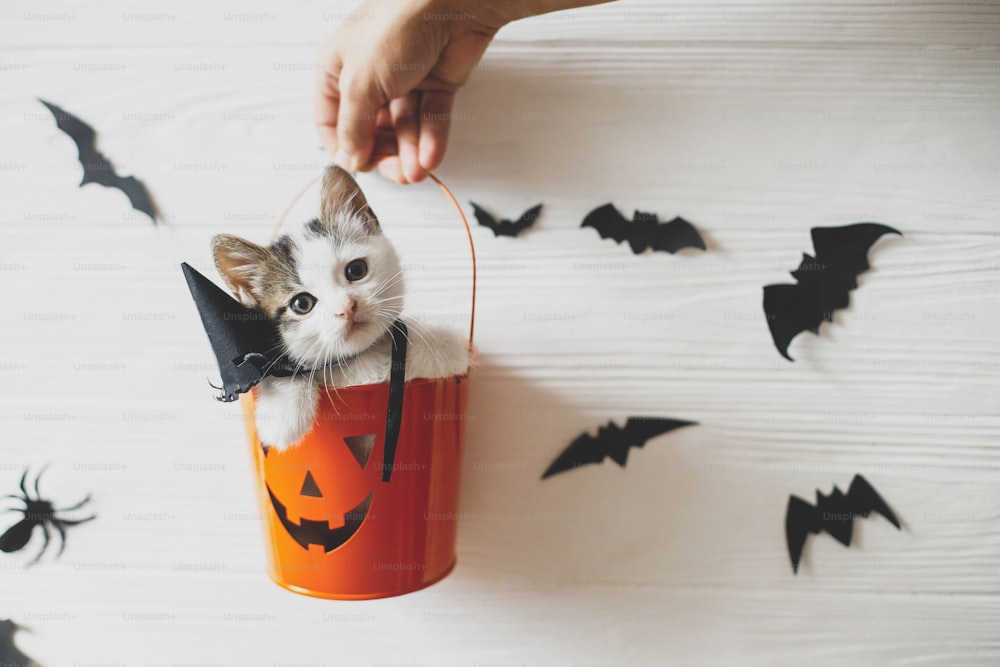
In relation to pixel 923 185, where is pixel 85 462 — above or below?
below

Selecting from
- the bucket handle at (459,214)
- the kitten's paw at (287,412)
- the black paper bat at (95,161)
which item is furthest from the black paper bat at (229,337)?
the black paper bat at (95,161)

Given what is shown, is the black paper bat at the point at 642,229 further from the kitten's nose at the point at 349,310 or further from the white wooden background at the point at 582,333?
the kitten's nose at the point at 349,310

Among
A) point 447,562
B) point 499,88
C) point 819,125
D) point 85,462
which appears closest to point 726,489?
point 447,562

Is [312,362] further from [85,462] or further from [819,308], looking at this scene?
[819,308]

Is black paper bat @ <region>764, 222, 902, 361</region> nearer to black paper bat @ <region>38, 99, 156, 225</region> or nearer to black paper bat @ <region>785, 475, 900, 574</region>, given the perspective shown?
black paper bat @ <region>785, 475, 900, 574</region>

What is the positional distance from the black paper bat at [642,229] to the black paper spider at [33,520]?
0.81 meters

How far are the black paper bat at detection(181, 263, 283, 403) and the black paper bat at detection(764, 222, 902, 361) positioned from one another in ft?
2.14

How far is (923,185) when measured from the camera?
32.4 inches

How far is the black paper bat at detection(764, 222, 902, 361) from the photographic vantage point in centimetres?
82

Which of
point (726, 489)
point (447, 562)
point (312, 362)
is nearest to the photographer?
point (312, 362)

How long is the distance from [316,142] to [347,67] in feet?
0.46

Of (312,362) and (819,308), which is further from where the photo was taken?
(819,308)

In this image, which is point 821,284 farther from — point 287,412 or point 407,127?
point 287,412

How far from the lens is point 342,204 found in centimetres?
65
